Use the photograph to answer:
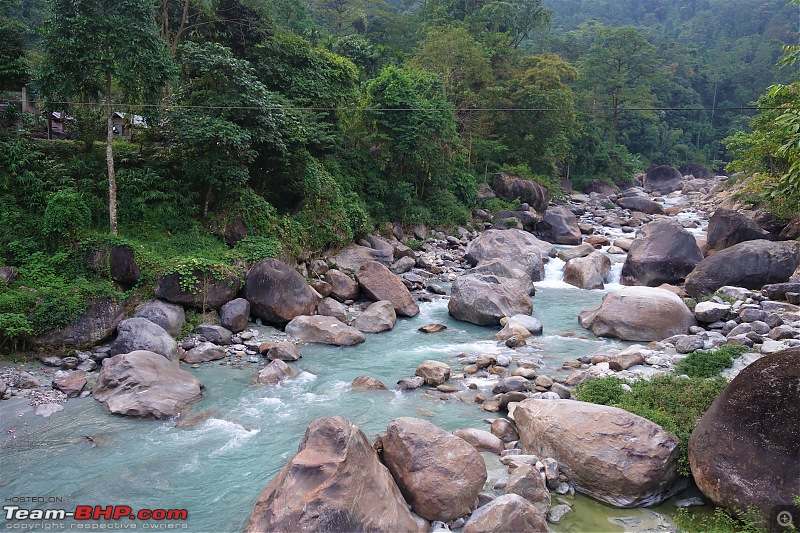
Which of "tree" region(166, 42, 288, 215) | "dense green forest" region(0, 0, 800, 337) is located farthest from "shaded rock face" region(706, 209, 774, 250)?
"tree" region(166, 42, 288, 215)

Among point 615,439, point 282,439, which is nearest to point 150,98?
point 282,439

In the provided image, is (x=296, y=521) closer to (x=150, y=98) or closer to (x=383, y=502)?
(x=383, y=502)

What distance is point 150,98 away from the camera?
600 inches

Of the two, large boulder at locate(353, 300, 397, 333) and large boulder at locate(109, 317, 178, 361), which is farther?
large boulder at locate(353, 300, 397, 333)

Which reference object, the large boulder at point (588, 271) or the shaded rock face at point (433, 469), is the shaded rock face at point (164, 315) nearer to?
the shaded rock face at point (433, 469)

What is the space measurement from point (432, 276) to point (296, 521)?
15.9 meters

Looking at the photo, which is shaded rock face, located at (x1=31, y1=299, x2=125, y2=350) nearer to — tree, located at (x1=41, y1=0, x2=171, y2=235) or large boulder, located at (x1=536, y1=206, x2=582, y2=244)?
tree, located at (x1=41, y1=0, x2=171, y2=235)

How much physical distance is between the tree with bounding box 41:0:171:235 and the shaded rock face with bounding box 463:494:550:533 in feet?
39.5

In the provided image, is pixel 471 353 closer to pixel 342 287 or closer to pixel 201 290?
pixel 342 287

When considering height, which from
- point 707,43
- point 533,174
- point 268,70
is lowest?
point 533,174

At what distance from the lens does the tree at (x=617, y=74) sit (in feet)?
161

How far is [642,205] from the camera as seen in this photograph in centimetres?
3591

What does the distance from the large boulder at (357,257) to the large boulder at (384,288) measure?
183 centimetres

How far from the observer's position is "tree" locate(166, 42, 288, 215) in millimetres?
15391
